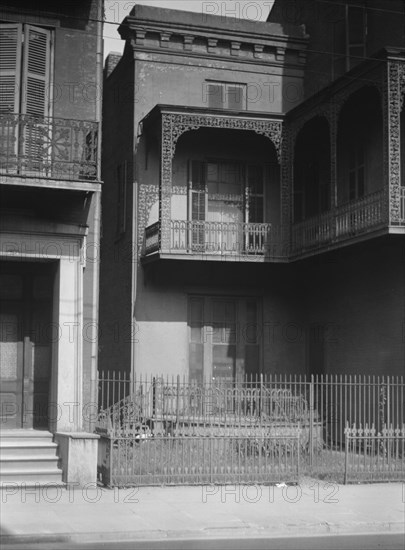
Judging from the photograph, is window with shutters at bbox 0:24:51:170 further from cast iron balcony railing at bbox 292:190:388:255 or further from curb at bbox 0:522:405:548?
curb at bbox 0:522:405:548

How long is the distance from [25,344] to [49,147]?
12.1ft

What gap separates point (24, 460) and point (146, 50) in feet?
39.4

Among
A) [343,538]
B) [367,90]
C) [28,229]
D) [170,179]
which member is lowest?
[343,538]

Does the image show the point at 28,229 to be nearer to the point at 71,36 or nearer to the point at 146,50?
the point at 71,36

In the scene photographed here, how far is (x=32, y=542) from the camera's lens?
1044cm

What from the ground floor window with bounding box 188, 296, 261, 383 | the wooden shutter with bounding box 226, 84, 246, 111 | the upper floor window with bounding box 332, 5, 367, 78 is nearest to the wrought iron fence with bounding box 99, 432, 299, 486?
the ground floor window with bounding box 188, 296, 261, 383

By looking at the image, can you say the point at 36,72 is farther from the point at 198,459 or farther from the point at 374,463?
the point at 374,463

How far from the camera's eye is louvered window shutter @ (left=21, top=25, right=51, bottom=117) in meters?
15.8

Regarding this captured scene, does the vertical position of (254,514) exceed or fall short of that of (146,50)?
it falls short

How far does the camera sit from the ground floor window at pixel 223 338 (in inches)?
878

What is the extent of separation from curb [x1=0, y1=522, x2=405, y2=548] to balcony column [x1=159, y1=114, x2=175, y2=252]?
33.3 feet

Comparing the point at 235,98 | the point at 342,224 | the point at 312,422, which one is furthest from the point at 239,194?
the point at 312,422

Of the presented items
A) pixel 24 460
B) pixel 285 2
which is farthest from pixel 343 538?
pixel 285 2

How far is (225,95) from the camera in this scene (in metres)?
23.3
